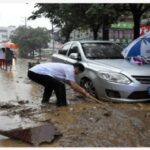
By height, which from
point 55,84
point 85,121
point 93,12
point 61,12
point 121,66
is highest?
point 61,12

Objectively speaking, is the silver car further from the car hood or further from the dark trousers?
the dark trousers

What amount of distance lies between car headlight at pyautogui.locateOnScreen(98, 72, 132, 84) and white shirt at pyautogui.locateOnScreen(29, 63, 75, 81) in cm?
107

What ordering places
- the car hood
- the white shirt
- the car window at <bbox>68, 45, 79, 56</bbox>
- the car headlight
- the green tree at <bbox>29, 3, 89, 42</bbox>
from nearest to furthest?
the white shirt
the car headlight
the car hood
the car window at <bbox>68, 45, 79, 56</bbox>
the green tree at <bbox>29, 3, 89, 42</bbox>

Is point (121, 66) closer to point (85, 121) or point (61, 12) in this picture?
point (85, 121)

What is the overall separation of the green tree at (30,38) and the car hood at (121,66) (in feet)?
196

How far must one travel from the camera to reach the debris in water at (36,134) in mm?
6016

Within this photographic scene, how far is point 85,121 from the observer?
7016 millimetres

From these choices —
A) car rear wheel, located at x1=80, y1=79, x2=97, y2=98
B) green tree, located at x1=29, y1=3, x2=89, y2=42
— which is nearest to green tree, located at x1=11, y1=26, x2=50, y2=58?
green tree, located at x1=29, y1=3, x2=89, y2=42

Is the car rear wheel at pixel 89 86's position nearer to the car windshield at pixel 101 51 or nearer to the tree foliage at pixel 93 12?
Answer: the car windshield at pixel 101 51

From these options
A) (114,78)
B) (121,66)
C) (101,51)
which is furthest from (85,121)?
(101,51)

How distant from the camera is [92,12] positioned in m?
14.7

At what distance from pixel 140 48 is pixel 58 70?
282 cm

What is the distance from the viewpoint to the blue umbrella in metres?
10.1

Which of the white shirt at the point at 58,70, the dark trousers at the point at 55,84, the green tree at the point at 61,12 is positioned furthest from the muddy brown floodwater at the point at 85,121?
the green tree at the point at 61,12
